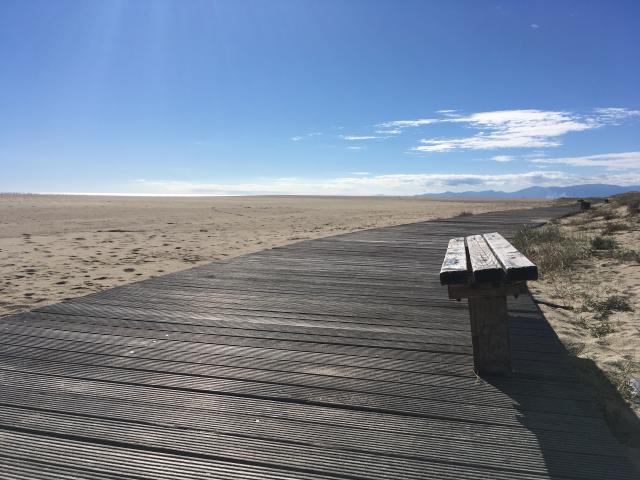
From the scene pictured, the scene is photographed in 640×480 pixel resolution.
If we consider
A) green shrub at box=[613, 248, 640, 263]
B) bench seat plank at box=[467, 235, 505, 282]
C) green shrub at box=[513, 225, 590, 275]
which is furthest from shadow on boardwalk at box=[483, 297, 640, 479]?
green shrub at box=[613, 248, 640, 263]

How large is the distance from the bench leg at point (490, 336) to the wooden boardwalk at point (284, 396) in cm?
11

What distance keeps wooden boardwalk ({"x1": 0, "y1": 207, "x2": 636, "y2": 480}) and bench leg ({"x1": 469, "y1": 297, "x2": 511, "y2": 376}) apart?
11cm

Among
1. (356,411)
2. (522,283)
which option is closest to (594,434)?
(522,283)

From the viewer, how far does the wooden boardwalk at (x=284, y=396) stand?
1.94m

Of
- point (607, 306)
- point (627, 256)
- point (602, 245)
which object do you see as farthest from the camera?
point (602, 245)

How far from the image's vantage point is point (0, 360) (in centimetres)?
302

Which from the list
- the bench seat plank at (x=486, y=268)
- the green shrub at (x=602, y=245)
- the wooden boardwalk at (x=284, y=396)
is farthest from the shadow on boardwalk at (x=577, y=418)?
the green shrub at (x=602, y=245)

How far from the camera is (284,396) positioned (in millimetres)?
2508

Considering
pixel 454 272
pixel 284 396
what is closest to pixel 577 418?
pixel 454 272

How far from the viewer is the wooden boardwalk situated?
6.36 feet

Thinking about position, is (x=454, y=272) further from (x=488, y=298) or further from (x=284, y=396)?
(x=284, y=396)

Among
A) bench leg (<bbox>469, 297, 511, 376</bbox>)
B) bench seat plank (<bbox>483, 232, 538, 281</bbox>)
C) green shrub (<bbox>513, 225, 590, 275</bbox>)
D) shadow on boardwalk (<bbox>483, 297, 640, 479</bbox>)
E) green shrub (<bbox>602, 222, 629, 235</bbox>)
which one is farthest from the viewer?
green shrub (<bbox>602, 222, 629, 235</bbox>)

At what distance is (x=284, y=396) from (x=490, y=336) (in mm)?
1231

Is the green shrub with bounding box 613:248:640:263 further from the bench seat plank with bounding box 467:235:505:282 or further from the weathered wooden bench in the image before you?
the weathered wooden bench
